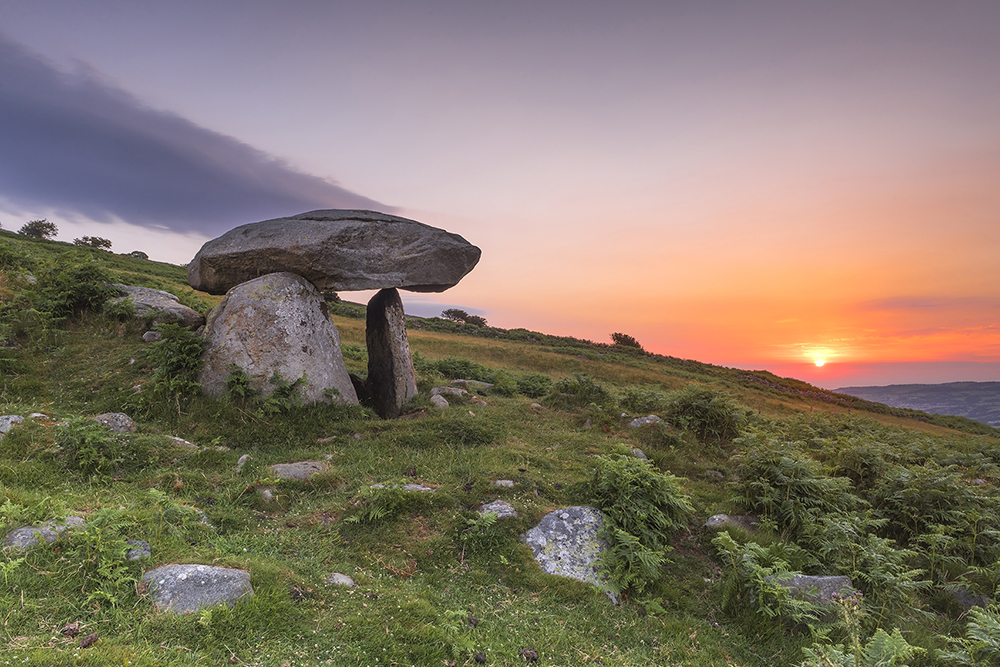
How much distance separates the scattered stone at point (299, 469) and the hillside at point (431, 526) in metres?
0.13

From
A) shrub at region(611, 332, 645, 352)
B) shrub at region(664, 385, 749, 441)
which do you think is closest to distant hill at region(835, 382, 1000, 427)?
shrub at region(611, 332, 645, 352)

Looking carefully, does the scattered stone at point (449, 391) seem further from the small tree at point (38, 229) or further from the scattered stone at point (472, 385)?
the small tree at point (38, 229)

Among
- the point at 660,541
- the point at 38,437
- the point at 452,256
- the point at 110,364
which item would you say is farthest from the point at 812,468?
the point at 110,364

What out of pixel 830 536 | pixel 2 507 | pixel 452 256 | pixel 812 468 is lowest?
pixel 2 507

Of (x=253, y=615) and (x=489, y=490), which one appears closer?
(x=253, y=615)

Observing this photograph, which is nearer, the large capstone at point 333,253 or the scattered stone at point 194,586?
the scattered stone at point 194,586

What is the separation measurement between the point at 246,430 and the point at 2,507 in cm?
Result: 520

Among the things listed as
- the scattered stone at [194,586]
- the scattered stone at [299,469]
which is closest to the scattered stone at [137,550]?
the scattered stone at [194,586]

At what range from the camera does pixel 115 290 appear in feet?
45.9

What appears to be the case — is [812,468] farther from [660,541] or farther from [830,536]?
[660,541]

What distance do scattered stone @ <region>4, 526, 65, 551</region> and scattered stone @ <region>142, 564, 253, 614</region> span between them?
119 centimetres

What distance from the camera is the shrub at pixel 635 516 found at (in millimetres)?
6395

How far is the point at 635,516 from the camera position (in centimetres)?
728

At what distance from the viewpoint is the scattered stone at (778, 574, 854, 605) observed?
5.84 metres
